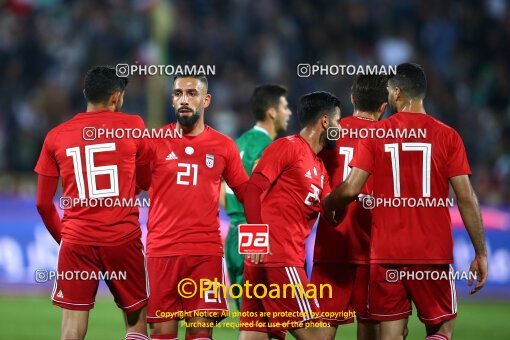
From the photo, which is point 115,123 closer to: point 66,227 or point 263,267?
point 66,227

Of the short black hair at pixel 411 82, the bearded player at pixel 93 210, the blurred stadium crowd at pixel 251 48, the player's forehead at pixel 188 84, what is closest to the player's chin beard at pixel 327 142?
the short black hair at pixel 411 82

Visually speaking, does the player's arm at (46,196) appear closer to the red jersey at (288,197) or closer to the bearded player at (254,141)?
the red jersey at (288,197)

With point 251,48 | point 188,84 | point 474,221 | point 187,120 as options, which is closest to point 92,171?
point 187,120

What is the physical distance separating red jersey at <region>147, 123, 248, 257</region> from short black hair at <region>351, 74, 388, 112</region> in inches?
47.2

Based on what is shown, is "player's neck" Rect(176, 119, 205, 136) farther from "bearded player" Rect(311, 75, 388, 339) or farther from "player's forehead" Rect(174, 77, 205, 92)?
"bearded player" Rect(311, 75, 388, 339)

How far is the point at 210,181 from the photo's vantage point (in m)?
8.27

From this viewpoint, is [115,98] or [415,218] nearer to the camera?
[415,218]

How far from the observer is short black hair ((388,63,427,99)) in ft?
A: 25.5

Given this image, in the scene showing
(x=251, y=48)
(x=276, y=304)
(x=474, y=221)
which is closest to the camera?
(x=474, y=221)

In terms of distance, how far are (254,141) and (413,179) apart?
2902mm

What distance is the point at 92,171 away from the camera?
7.81 metres

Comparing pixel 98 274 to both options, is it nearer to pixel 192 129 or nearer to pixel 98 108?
pixel 98 108

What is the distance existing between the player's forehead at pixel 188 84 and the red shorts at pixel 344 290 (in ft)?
5.83

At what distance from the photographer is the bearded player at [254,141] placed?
10.1 m
